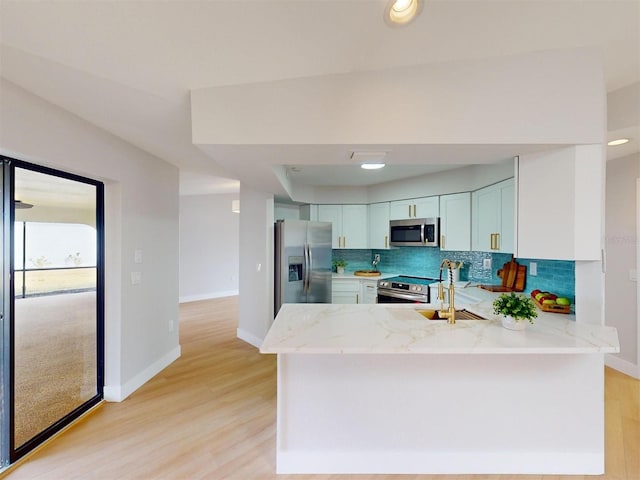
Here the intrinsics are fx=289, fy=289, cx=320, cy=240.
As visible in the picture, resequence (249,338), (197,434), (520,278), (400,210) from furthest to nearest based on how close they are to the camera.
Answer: (400,210)
(249,338)
(520,278)
(197,434)

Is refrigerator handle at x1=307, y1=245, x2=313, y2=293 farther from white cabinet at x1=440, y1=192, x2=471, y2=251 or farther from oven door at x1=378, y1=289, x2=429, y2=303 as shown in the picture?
white cabinet at x1=440, y1=192, x2=471, y2=251

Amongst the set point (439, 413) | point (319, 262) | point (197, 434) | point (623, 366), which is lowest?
point (197, 434)

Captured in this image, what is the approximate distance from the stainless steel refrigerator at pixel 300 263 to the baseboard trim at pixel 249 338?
49 centimetres

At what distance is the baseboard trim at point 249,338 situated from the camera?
3.88m

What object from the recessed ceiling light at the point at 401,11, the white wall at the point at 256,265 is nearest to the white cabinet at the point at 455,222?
the white wall at the point at 256,265

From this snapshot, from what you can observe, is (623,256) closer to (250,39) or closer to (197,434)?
(250,39)

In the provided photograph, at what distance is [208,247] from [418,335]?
6348mm

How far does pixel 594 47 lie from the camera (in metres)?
1.61

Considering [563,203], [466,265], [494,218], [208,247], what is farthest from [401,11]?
[208,247]

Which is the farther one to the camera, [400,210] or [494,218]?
[400,210]

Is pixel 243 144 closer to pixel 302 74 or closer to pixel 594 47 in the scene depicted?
pixel 302 74

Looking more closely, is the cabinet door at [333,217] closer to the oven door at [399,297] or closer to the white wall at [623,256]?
the oven door at [399,297]

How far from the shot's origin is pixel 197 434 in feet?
6.97

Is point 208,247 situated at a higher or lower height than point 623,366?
higher
